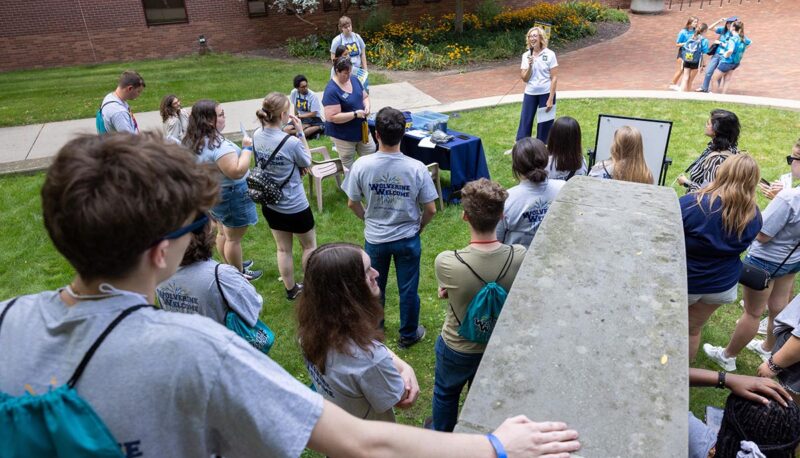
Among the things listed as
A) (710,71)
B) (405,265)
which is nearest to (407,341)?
(405,265)

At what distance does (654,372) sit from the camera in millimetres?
1545

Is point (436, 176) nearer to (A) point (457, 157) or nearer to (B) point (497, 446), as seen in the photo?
(A) point (457, 157)

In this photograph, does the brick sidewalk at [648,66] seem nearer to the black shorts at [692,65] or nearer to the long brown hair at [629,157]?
the black shorts at [692,65]

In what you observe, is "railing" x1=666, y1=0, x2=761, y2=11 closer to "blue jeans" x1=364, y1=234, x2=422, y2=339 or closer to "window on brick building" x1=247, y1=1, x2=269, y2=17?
"window on brick building" x1=247, y1=1, x2=269, y2=17

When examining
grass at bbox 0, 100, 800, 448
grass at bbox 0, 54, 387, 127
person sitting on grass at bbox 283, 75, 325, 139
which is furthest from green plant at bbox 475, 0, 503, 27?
person sitting on grass at bbox 283, 75, 325, 139

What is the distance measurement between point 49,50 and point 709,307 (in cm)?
1991

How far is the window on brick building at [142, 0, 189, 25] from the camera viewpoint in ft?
58.1

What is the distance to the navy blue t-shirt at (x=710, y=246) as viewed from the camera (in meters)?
3.51

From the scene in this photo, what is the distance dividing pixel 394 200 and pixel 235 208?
1653 millimetres

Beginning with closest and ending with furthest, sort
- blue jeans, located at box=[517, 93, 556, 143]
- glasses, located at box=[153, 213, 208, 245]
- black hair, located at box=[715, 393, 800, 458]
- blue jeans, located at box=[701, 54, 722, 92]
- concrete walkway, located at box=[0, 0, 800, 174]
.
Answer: glasses, located at box=[153, 213, 208, 245] → black hair, located at box=[715, 393, 800, 458] → blue jeans, located at box=[517, 93, 556, 143] → concrete walkway, located at box=[0, 0, 800, 174] → blue jeans, located at box=[701, 54, 722, 92]

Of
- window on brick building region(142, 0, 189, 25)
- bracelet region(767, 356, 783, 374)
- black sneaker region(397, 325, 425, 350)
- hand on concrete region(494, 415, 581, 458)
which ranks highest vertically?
window on brick building region(142, 0, 189, 25)

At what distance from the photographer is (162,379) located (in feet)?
3.65

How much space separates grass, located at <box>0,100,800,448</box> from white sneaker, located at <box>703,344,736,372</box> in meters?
0.06

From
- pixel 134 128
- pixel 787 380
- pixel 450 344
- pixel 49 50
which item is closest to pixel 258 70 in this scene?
pixel 49 50
